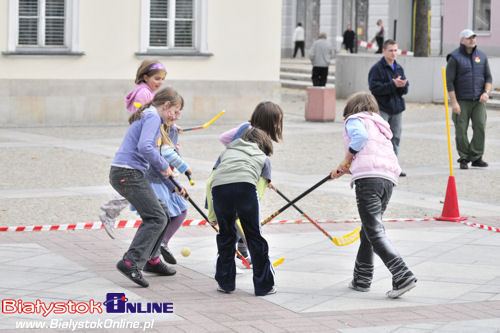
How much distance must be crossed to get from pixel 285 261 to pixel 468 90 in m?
6.39

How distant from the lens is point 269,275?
647 cm

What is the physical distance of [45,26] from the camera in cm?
1884

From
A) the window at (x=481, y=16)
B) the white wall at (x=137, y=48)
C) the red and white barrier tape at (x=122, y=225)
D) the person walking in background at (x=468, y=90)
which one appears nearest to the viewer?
the red and white barrier tape at (x=122, y=225)

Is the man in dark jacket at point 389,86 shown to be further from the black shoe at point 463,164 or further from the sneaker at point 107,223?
the sneaker at point 107,223

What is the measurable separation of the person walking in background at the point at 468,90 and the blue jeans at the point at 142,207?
23.5 feet

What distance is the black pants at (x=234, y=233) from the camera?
21.1ft

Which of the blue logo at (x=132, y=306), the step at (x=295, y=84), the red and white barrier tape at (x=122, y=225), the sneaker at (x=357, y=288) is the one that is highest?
the step at (x=295, y=84)

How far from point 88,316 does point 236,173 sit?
1.32 meters

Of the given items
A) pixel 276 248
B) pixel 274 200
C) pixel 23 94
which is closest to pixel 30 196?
pixel 274 200

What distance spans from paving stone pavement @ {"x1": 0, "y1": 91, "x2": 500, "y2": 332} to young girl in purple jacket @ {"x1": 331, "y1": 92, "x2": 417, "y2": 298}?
0.49 ft

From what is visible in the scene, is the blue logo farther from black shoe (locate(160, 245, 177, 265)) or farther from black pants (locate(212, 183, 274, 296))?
black shoe (locate(160, 245, 177, 265))

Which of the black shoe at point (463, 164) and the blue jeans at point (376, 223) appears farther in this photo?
the black shoe at point (463, 164)

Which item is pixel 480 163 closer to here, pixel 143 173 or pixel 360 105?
pixel 360 105

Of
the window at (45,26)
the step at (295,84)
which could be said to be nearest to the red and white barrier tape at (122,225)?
the window at (45,26)
